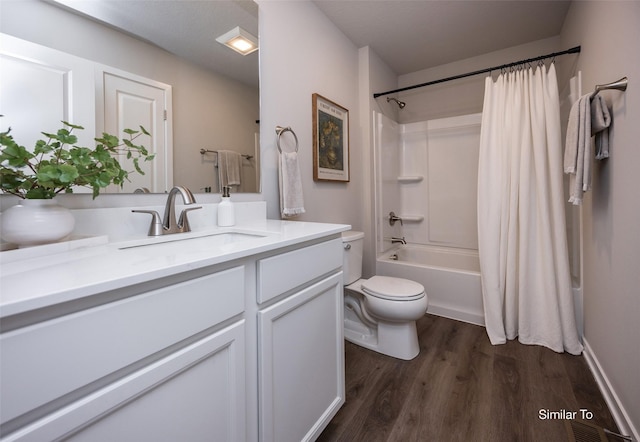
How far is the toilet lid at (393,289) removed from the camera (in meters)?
1.69

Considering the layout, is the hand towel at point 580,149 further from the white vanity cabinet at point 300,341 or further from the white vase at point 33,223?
the white vase at point 33,223

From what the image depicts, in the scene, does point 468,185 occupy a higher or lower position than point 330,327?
higher

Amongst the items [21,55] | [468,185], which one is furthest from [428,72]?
[21,55]

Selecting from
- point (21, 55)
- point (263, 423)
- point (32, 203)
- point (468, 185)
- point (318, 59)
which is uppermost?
Answer: point (318, 59)

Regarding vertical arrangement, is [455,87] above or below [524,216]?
above

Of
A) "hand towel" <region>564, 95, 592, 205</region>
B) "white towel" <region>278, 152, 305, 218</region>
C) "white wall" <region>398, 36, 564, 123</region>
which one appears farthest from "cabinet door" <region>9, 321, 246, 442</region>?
"white wall" <region>398, 36, 564, 123</region>

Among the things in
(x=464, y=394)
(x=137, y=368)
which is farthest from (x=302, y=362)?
(x=464, y=394)

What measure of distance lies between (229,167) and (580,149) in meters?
1.79

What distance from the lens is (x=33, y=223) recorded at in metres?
0.71

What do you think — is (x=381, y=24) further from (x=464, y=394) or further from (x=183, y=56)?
(x=464, y=394)

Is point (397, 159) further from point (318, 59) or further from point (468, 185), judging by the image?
point (318, 59)

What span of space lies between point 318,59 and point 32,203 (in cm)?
186

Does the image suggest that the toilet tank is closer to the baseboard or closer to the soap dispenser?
the soap dispenser

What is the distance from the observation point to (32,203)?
2.41 ft
